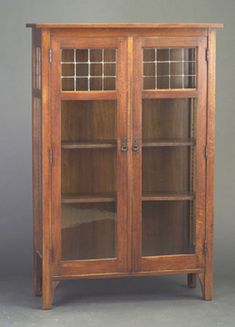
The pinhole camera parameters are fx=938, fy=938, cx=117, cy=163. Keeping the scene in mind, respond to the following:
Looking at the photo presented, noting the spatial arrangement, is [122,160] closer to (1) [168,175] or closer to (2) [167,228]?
(1) [168,175]

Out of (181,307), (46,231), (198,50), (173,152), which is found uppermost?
(198,50)

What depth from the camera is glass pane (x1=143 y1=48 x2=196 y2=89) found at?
568cm

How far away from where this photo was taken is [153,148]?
5.83m

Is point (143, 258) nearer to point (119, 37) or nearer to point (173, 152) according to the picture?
point (173, 152)

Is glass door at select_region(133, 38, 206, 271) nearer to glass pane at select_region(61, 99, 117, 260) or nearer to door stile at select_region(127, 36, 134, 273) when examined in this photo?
door stile at select_region(127, 36, 134, 273)

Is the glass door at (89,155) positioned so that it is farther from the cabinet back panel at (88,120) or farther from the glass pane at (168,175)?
the glass pane at (168,175)

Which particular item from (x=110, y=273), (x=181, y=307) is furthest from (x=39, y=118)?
(x=181, y=307)

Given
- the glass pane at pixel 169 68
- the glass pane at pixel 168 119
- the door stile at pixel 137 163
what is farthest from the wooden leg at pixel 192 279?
the glass pane at pixel 169 68

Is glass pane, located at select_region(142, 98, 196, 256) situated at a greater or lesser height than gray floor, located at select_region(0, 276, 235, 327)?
greater

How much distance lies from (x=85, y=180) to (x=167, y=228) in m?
0.61

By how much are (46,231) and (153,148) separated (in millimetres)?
844

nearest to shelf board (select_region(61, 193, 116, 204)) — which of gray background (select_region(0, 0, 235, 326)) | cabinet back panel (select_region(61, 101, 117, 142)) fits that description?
cabinet back panel (select_region(61, 101, 117, 142))

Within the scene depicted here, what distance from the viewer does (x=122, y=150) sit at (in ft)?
18.6

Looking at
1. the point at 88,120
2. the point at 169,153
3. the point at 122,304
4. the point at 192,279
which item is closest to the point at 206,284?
the point at 192,279
